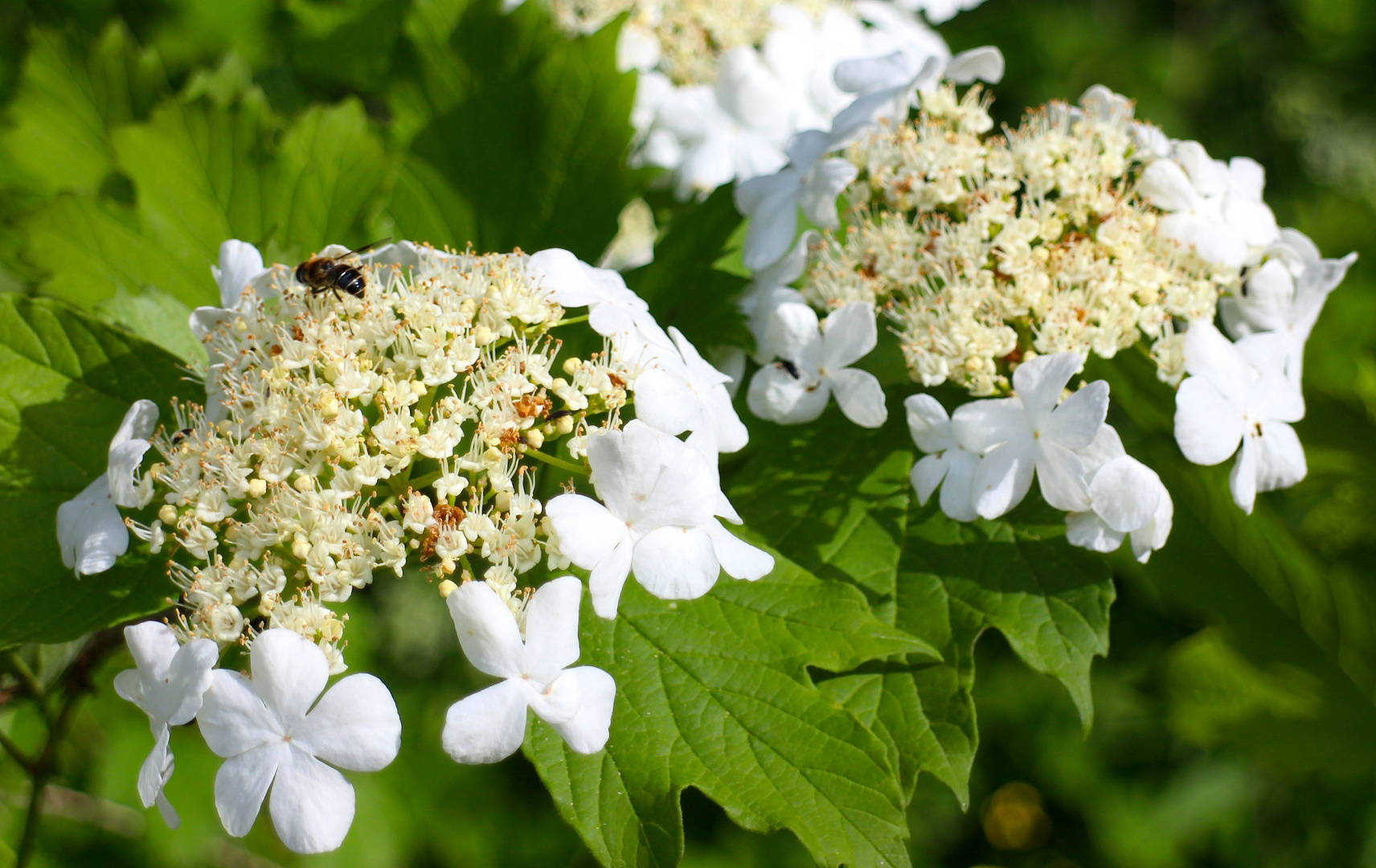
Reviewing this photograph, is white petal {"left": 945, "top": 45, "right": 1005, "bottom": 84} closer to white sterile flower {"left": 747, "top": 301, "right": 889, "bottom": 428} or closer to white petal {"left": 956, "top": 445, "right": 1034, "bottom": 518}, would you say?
white sterile flower {"left": 747, "top": 301, "right": 889, "bottom": 428}

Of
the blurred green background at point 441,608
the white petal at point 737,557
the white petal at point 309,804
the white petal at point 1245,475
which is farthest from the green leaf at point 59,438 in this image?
the white petal at point 1245,475

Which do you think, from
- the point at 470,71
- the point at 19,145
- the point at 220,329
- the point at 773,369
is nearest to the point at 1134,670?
the point at 773,369

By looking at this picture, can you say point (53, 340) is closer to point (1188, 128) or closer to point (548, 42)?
point (548, 42)

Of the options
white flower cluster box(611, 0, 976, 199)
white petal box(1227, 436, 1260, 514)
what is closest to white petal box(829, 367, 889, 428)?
white petal box(1227, 436, 1260, 514)

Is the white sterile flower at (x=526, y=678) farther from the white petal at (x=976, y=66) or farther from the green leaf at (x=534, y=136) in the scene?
the white petal at (x=976, y=66)

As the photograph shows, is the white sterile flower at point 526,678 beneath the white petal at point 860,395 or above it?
above

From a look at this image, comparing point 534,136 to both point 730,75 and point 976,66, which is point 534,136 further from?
point 976,66
